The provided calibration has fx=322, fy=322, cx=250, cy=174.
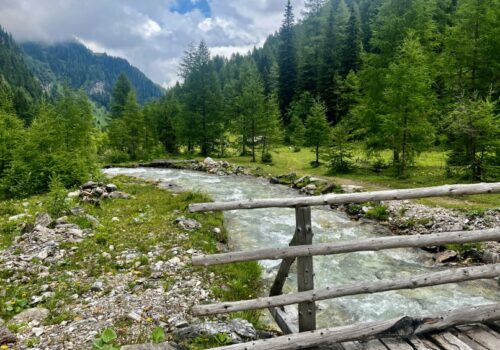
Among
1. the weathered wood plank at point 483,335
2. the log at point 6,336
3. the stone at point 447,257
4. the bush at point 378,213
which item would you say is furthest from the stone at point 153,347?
the bush at point 378,213

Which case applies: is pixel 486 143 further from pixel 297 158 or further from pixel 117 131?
pixel 117 131

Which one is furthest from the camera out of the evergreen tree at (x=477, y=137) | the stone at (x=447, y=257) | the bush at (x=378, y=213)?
the evergreen tree at (x=477, y=137)

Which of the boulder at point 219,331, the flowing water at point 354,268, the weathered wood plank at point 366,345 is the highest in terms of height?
the weathered wood plank at point 366,345

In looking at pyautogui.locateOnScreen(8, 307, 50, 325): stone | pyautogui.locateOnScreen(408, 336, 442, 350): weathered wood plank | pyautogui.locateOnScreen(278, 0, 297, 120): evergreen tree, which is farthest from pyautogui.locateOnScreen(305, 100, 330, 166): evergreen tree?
pyautogui.locateOnScreen(278, 0, 297, 120): evergreen tree

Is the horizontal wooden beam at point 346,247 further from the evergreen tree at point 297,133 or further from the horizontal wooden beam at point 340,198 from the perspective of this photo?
the evergreen tree at point 297,133

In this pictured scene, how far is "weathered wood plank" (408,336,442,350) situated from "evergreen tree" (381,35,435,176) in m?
20.7

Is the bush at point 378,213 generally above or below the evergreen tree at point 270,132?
below

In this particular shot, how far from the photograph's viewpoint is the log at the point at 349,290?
15.6ft

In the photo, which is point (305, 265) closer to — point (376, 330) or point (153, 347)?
point (376, 330)

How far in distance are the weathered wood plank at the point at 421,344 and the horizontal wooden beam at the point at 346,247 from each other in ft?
4.59

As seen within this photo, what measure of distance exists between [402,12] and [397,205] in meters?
31.2

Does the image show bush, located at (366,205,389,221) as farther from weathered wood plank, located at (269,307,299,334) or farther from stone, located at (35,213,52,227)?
stone, located at (35,213,52,227)

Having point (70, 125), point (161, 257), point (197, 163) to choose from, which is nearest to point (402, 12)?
point (197, 163)

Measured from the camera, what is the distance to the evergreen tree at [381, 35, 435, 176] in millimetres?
22531
